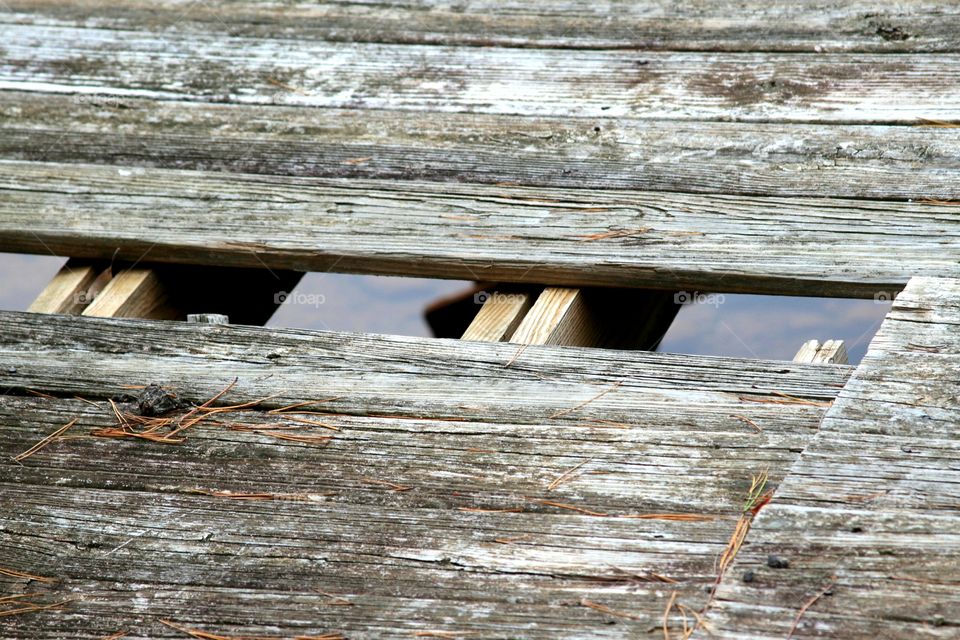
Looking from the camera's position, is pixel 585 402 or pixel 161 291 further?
pixel 161 291

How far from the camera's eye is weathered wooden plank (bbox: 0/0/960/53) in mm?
2973

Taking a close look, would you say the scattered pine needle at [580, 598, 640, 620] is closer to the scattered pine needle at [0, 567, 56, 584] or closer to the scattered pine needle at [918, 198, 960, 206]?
the scattered pine needle at [0, 567, 56, 584]

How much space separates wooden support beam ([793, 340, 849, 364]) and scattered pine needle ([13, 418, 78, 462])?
151cm

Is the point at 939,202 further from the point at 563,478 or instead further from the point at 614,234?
the point at 563,478

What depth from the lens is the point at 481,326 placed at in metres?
2.26

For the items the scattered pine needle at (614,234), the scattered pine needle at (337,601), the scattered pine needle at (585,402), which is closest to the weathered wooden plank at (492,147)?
the scattered pine needle at (614,234)

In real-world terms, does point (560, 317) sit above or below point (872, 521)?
above

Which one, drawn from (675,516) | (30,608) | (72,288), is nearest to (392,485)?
(675,516)

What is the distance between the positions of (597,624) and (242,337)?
45.5 inches

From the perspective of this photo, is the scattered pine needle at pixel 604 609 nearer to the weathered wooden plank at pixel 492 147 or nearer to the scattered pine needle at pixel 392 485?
the scattered pine needle at pixel 392 485

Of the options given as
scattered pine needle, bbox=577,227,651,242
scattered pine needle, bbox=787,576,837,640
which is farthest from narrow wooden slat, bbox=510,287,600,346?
scattered pine needle, bbox=787,576,837,640

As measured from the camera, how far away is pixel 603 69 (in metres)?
3.00

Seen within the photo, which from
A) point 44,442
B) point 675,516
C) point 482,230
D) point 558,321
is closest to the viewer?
point 675,516

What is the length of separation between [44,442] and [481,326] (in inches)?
37.4
